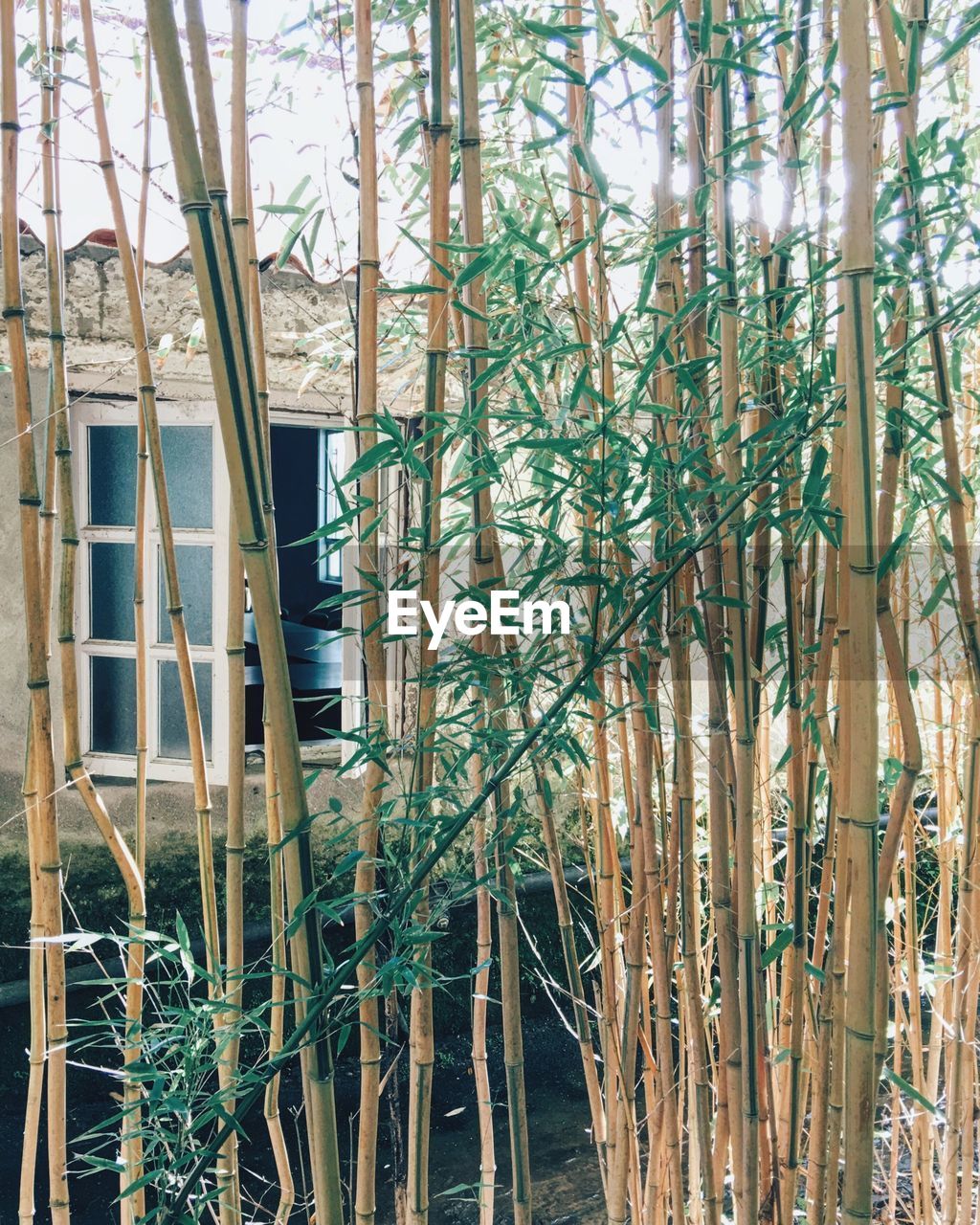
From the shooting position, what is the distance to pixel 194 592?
3.37 metres

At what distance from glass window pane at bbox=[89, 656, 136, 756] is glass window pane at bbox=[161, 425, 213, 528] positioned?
461 mm

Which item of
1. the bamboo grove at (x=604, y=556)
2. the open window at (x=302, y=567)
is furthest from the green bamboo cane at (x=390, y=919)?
the open window at (x=302, y=567)

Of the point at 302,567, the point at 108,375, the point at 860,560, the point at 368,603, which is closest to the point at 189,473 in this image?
the point at 108,375

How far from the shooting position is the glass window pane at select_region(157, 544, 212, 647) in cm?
333

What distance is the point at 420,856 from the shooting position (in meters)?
1.07

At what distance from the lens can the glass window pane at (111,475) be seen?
10.7 feet

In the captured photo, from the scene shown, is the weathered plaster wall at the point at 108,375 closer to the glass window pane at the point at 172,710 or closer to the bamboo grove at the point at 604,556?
the glass window pane at the point at 172,710

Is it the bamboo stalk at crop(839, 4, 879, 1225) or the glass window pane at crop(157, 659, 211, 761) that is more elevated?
the bamboo stalk at crop(839, 4, 879, 1225)

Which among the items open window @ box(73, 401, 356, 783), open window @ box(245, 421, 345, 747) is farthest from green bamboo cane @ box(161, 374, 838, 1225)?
open window @ box(245, 421, 345, 747)

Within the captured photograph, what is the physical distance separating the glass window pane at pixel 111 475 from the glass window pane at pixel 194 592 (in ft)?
0.57

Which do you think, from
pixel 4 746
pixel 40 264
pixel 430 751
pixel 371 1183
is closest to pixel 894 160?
pixel 430 751

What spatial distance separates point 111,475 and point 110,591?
1.15ft

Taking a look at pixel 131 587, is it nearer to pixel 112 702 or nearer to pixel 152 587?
pixel 152 587

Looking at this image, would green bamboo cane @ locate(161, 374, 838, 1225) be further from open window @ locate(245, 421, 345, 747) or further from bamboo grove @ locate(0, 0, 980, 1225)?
open window @ locate(245, 421, 345, 747)
